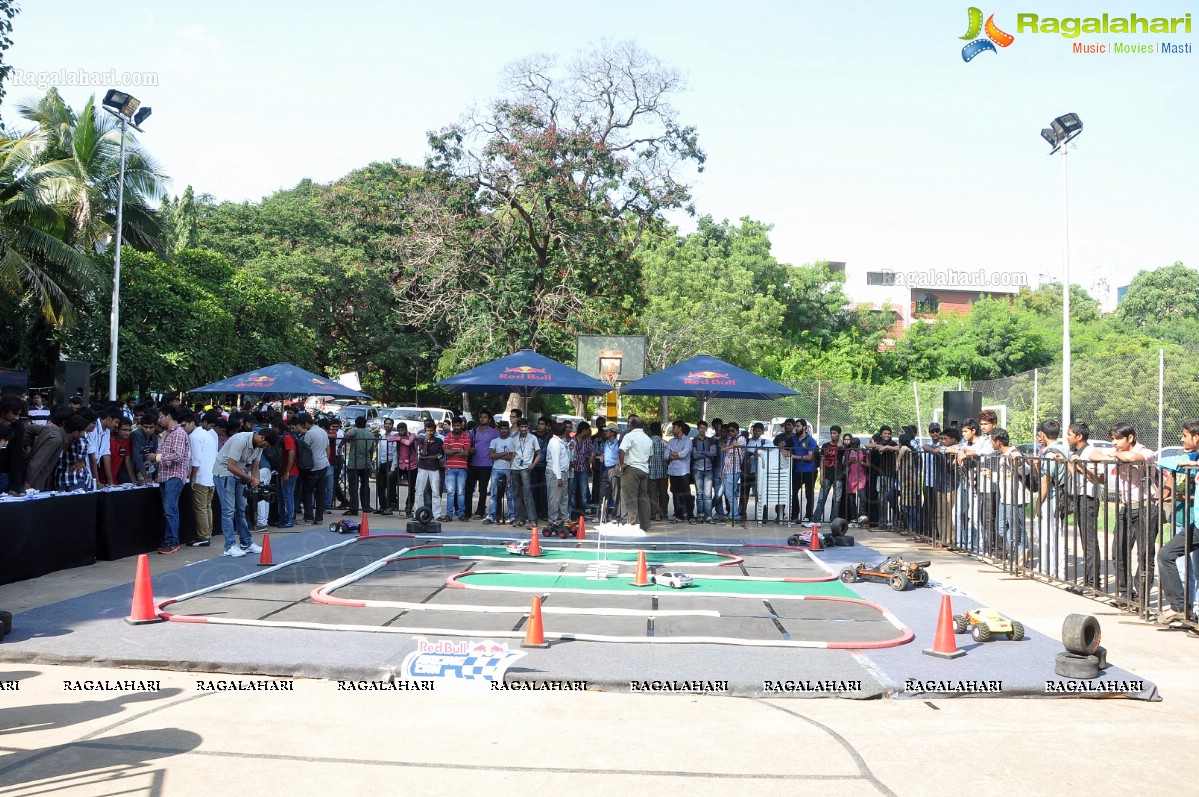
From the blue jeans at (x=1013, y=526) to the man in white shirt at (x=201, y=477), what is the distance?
10300 millimetres

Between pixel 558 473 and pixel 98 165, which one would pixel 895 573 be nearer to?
pixel 558 473

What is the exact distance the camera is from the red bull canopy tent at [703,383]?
659 inches

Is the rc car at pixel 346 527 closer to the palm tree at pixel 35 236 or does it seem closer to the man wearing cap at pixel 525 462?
the man wearing cap at pixel 525 462

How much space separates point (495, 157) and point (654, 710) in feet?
72.1

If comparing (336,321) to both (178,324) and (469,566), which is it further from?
(469,566)

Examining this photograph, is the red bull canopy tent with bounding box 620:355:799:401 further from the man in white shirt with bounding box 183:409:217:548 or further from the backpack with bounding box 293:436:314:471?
the man in white shirt with bounding box 183:409:217:548

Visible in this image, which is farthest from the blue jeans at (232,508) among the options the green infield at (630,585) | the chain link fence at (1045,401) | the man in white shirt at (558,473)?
the chain link fence at (1045,401)

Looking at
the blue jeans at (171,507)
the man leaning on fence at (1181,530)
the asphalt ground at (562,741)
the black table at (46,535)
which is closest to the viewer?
the asphalt ground at (562,741)

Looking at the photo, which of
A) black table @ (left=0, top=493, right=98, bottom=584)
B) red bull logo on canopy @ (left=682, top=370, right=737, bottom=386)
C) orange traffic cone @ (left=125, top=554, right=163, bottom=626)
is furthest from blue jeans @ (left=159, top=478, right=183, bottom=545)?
red bull logo on canopy @ (left=682, top=370, right=737, bottom=386)

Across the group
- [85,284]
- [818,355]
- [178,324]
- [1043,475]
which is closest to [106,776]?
[1043,475]

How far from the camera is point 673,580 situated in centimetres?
1073

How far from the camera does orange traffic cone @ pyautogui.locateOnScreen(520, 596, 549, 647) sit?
25.5 feet

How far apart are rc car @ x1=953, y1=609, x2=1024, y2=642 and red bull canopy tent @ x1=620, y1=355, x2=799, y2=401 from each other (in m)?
8.33

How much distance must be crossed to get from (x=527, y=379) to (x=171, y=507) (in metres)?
6.33
